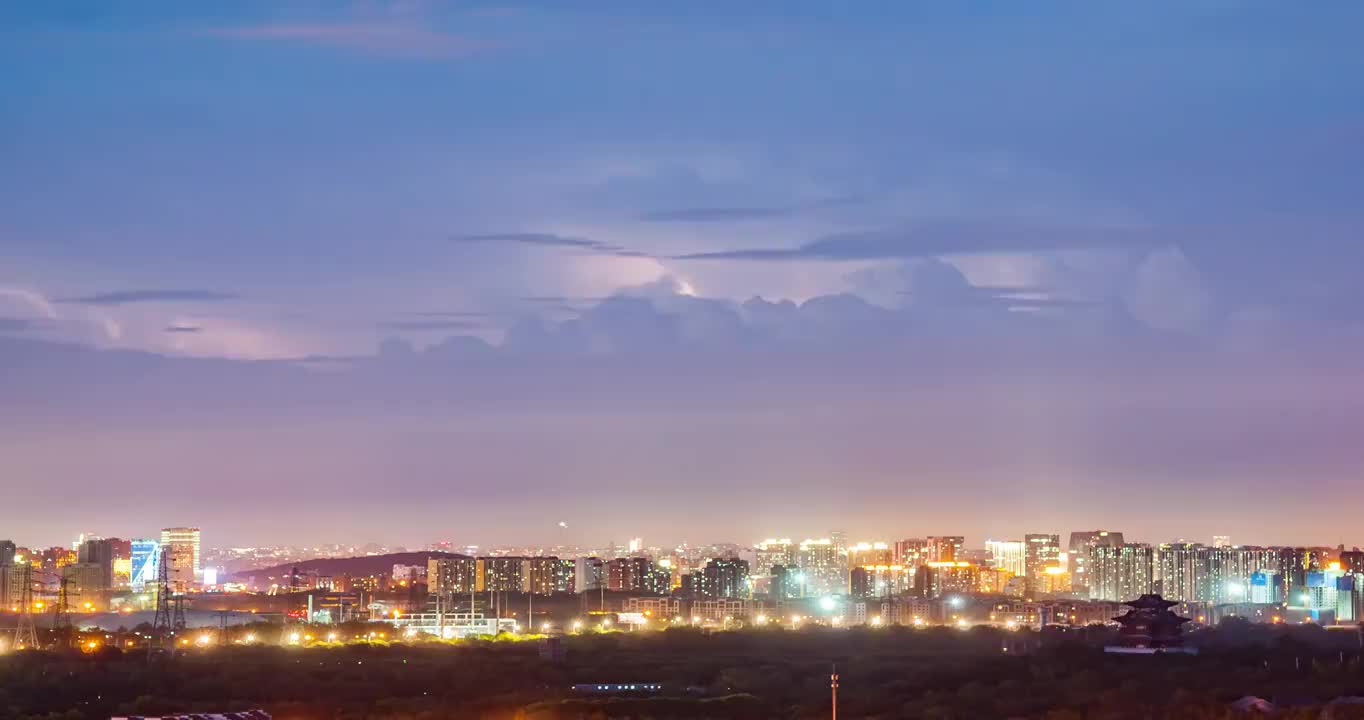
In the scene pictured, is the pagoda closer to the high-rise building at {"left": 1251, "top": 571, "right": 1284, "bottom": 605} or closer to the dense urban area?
the dense urban area

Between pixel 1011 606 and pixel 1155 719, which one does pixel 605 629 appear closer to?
pixel 1011 606

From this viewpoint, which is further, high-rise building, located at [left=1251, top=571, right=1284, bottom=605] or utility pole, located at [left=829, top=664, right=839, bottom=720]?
high-rise building, located at [left=1251, top=571, right=1284, bottom=605]

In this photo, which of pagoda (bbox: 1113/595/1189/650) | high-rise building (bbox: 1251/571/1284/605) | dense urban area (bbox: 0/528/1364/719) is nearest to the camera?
dense urban area (bbox: 0/528/1364/719)

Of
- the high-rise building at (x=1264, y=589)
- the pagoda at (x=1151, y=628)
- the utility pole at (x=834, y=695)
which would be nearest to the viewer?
the utility pole at (x=834, y=695)

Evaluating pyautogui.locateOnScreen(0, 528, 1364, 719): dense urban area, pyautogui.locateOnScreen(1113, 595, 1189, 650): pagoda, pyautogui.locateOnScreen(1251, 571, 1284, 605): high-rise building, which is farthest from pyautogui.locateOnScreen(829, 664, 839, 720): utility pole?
pyautogui.locateOnScreen(1251, 571, 1284, 605): high-rise building

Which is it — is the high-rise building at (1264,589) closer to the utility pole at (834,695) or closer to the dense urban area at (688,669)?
the dense urban area at (688,669)

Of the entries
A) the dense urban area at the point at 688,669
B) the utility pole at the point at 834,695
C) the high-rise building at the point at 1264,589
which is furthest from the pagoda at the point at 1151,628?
the high-rise building at the point at 1264,589

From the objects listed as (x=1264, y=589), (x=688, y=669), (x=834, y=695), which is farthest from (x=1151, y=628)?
(x=1264, y=589)

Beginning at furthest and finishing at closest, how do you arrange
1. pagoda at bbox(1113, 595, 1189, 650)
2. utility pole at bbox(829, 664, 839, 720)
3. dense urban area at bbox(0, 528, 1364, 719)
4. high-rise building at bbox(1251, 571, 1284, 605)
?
1. high-rise building at bbox(1251, 571, 1284, 605)
2. pagoda at bbox(1113, 595, 1189, 650)
3. dense urban area at bbox(0, 528, 1364, 719)
4. utility pole at bbox(829, 664, 839, 720)

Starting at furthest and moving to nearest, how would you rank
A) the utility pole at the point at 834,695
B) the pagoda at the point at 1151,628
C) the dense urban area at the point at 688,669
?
1. the pagoda at the point at 1151,628
2. the dense urban area at the point at 688,669
3. the utility pole at the point at 834,695

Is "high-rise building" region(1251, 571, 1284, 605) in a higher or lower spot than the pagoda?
lower
